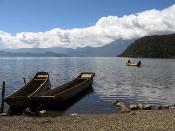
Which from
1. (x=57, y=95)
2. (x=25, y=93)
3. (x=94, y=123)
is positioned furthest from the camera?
(x=25, y=93)

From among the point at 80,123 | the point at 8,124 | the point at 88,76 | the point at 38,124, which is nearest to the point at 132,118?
the point at 80,123

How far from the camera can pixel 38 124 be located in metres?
24.1

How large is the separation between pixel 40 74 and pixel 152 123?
111ft

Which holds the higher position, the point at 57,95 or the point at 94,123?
the point at 57,95

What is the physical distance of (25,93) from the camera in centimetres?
4069

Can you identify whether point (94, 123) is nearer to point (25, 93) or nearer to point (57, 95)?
point (57, 95)

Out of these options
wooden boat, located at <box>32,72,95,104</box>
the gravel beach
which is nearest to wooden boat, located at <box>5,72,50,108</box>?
wooden boat, located at <box>32,72,95,104</box>

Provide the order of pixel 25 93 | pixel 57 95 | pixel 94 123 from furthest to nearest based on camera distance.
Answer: pixel 25 93, pixel 57 95, pixel 94 123

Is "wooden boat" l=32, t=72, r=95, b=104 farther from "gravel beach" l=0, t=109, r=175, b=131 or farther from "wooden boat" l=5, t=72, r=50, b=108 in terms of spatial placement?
"gravel beach" l=0, t=109, r=175, b=131

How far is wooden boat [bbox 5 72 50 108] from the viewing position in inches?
1293

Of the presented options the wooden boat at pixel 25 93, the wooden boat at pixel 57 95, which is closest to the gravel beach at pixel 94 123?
the wooden boat at pixel 25 93

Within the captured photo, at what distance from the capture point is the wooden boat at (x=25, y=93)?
32.8 meters

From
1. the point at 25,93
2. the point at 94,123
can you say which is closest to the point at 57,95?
the point at 25,93

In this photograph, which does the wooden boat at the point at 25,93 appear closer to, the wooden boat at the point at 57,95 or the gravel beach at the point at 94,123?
the wooden boat at the point at 57,95
